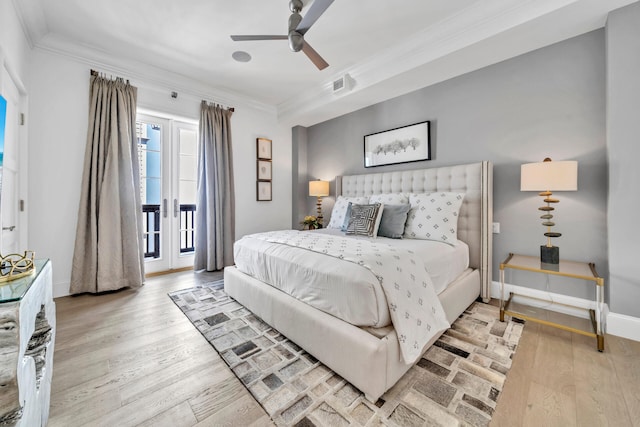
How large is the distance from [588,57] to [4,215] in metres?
5.18

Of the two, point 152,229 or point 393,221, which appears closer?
point 393,221

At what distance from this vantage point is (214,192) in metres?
3.92

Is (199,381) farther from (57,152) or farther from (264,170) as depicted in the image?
(264,170)

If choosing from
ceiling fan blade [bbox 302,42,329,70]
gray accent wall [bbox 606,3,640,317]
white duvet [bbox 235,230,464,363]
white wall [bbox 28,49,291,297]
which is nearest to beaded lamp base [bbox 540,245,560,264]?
gray accent wall [bbox 606,3,640,317]

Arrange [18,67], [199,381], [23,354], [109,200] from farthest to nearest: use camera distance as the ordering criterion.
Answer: [109,200]
[18,67]
[199,381]
[23,354]

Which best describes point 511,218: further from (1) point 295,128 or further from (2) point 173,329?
(1) point 295,128

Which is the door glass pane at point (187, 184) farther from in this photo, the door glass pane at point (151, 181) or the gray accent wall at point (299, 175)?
the gray accent wall at point (299, 175)

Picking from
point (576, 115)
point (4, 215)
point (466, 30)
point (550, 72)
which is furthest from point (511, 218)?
point (4, 215)

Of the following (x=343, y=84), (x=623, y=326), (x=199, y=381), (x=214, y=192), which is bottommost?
(x=199, y=381)

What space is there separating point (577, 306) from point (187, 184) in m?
4.88

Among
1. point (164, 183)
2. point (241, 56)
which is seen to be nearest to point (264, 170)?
point (164, 183)

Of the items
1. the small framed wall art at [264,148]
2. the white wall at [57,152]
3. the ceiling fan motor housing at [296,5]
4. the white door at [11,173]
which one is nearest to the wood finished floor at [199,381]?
the white door at [11,173]

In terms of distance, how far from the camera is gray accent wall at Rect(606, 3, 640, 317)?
1950 millimetres

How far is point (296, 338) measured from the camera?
6.07ft
